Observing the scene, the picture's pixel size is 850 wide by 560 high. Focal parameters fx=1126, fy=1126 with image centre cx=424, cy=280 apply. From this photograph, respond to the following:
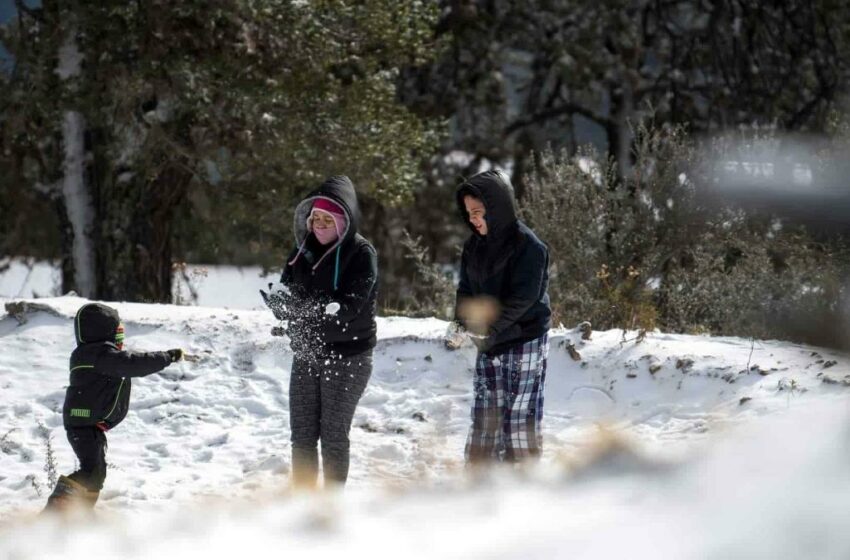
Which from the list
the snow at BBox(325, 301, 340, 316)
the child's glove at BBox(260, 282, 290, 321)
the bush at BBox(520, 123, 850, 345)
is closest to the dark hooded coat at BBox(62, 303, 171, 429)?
the child's glove at BBox(260, 282, 290, 321)

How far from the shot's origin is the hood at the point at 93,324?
200 inches

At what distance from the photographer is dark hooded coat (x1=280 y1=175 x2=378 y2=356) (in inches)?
197

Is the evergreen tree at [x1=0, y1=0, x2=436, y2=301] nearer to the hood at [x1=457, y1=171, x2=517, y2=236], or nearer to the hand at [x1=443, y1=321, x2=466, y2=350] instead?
the hood at [x1=457, y1=171, x2=517, y2=236]

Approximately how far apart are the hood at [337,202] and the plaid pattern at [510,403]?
0.85 m

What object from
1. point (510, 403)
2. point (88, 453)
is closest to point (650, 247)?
point (510, 403)

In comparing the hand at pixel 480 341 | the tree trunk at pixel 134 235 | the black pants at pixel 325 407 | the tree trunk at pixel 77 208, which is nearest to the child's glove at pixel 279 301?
the black pants at pixel 325 407

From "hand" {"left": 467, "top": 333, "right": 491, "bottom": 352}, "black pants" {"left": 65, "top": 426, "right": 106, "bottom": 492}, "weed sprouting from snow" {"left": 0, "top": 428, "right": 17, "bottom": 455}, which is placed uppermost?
"hand" {"left": 467, "top": 333, "right": 491, "bottom": 352}

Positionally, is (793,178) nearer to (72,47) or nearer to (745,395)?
(745,395)

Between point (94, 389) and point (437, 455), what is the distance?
2084mm

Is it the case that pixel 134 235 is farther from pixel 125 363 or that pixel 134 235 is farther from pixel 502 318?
pixel 502 318

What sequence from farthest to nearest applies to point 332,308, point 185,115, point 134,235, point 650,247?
point 134,235 < point 185,115 < point 650,247 < point 332,308

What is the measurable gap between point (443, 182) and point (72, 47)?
270 inches

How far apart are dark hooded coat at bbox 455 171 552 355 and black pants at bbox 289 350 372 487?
2.07 feet

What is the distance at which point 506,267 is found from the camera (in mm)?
5078
